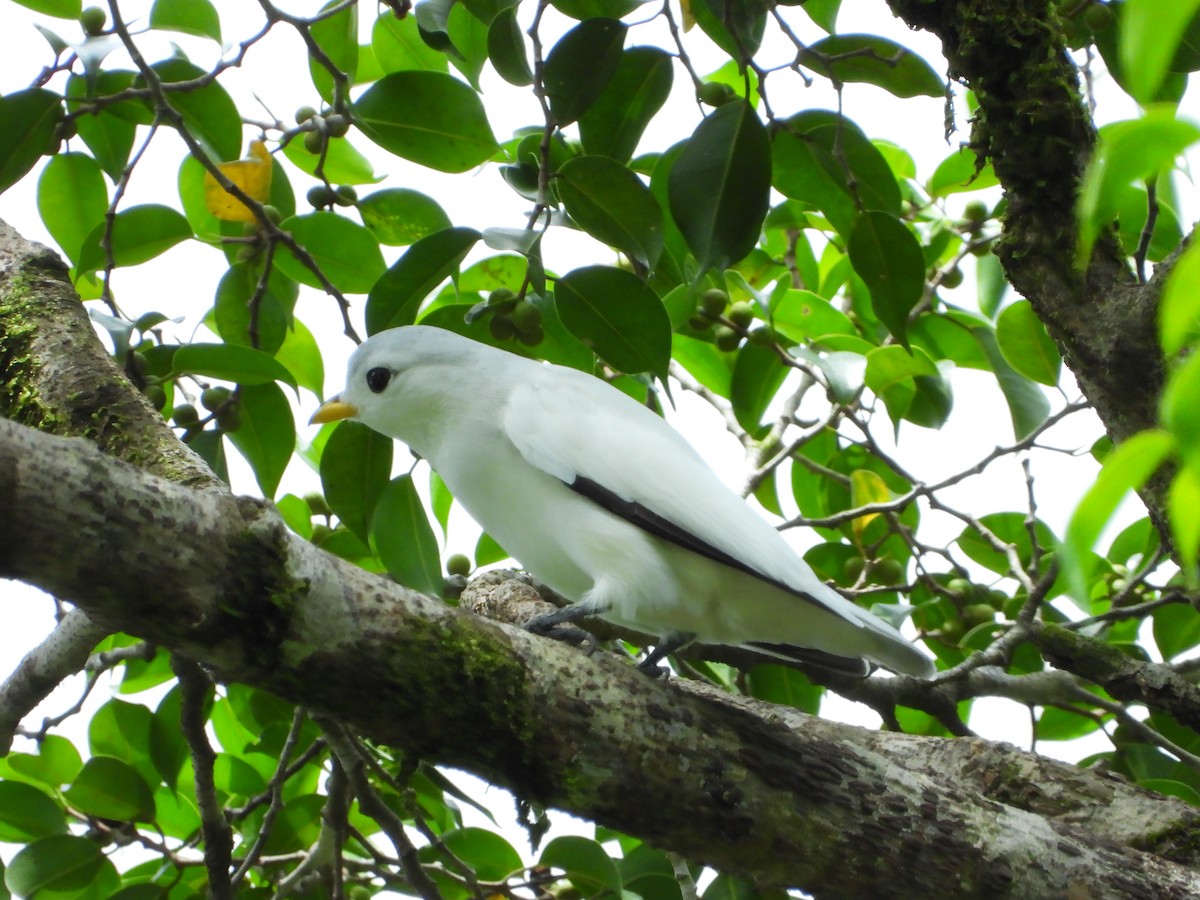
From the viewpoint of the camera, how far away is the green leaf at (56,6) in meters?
2.74

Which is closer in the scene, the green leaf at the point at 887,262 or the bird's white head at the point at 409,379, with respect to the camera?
the green leaf at the point at 887,262

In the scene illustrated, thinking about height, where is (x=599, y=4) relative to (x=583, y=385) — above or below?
above

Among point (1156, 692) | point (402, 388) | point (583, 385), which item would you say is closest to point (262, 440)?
point (402, 388)

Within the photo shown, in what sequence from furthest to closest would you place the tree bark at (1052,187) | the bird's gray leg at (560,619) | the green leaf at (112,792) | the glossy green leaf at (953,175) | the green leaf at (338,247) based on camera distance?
1. the glossy green leaf at (953,175)
2. the green leaf at (338,247)
3. the green leaf at (112,792)
4. the bird's gray leg at (560,619)
5. the tree bark at (1052,187)

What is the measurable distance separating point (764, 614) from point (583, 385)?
0.74 m

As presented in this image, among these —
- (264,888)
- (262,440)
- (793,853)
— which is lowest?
(264,888)

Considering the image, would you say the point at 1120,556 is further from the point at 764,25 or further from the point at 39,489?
the point at 39,489

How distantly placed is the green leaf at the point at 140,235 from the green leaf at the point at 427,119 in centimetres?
61

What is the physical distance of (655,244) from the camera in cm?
244

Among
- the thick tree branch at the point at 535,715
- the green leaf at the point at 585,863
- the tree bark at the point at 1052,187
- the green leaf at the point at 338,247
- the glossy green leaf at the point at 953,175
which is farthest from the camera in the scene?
the glossy green leaf at the point at 953,175

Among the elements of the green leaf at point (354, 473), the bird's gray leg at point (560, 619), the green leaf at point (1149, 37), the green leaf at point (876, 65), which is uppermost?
the green leaf at point (876, 65)

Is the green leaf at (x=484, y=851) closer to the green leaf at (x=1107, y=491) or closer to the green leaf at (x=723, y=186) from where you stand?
the green leaf at (x=723, y=186)

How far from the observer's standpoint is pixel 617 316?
2.47 metres

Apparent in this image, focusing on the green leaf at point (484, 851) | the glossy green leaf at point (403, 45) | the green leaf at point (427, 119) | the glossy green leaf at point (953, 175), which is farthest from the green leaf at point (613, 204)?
the glossy green leaf at point (953, 175)
